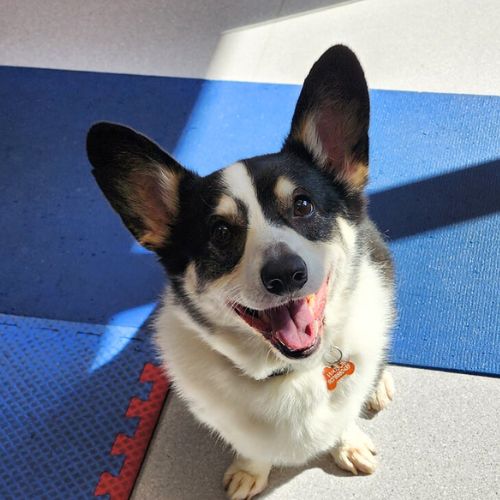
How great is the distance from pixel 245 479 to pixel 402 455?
459 millimetres

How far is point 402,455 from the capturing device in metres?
1.68

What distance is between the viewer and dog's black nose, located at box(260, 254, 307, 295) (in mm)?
1152

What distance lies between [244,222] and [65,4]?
270cm

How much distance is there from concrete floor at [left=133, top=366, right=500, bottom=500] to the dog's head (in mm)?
523

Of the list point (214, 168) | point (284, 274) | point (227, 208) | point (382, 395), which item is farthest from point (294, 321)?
point (214, 168)

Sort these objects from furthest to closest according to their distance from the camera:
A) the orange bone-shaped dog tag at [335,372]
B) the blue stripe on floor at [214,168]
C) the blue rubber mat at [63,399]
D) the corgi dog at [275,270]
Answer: the blue stripe on floor at [214,168] → the blue rubber mat at [63,399] → the orange bone-shaped dog tag at [335,372] → the corgi dog at [275,270]

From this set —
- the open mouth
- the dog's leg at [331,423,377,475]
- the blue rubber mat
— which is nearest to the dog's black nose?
the open mouth

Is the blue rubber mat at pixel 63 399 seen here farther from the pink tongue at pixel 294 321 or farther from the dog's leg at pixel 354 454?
the pink tongue at pixel 294 321

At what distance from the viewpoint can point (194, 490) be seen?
5.56 feet

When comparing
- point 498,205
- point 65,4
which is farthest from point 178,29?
point 498,205

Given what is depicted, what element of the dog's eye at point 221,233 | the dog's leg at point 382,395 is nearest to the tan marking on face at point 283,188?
the dog's eye at point 221,233

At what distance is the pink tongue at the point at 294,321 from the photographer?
1.28 m

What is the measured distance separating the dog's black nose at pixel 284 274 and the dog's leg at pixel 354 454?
67 centimetres

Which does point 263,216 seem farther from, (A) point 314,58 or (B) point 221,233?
(A) point 314,58
